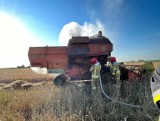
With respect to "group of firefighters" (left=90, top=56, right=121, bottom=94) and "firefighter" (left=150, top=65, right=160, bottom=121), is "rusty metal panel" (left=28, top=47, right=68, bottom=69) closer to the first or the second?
"group of firefighters" (left=90, top=56, right=121, bottom=94)

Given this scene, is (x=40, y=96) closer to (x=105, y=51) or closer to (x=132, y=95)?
(x=132, y=95)

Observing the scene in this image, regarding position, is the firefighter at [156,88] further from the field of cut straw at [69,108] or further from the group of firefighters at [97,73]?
the group of firefighters at [97,73]

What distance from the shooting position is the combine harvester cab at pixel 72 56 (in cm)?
1209

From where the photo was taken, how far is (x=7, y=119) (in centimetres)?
504

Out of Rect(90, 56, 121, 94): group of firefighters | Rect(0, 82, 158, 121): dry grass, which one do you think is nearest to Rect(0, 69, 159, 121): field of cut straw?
Rect(0, 82, 158, 121): dry grass

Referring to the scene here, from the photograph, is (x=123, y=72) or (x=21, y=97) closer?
(x=21, y=97)

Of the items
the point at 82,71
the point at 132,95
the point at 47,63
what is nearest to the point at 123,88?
the point at 132,95

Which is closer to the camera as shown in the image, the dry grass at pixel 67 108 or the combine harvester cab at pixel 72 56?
the dry grass at pixel 67 108

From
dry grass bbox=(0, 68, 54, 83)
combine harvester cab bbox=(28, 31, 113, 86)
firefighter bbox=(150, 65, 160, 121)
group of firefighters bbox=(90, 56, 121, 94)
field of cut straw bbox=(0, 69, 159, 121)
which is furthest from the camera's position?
dry grass bbox=(0, 68, 54, 83)

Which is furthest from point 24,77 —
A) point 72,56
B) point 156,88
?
point 156,88

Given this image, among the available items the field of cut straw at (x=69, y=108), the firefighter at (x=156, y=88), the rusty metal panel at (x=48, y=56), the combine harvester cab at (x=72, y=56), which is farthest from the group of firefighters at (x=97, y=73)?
the firefighter at (x=156, y=88)

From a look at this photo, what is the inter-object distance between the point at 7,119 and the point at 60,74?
785cm

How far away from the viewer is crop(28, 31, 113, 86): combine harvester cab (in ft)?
39.7

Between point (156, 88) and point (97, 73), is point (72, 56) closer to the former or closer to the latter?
point (97, 73)
